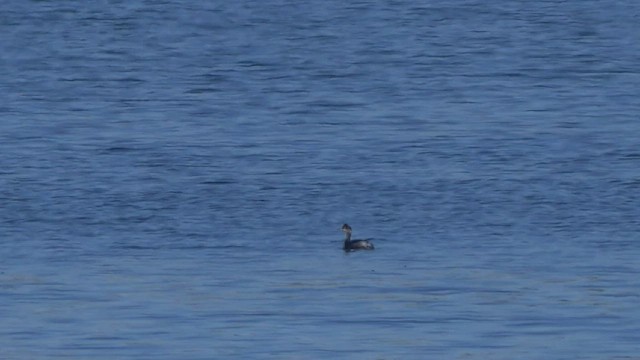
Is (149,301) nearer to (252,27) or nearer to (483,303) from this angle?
(483,303)

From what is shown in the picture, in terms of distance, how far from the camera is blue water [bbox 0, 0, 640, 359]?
18.4 metres

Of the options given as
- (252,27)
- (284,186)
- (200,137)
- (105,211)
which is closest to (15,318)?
(105,211)

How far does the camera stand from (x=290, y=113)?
33.2m

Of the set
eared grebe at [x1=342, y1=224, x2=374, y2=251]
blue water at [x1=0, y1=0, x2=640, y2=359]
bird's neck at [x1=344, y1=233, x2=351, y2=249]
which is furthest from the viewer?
bird's neck at [x1=344, y1=233, x2=351, y2=249]

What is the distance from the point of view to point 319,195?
25547 millimetres

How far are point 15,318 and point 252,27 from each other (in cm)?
2985

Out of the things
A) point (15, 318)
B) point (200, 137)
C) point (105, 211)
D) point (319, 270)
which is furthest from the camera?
point (200, 137)

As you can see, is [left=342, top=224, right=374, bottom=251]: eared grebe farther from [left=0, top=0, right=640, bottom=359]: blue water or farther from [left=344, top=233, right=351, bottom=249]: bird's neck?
[left=0, top=0, right=640, bottom=359]: blue water

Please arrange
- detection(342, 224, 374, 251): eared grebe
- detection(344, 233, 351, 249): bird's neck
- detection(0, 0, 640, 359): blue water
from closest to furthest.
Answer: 1. detection(0, 0, 640, 359): blue water
2. detection(342, 224, 374, 251): eared grebe
3. detection(344, 233, 351, 249): bird's neck

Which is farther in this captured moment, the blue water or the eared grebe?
the eared grebe

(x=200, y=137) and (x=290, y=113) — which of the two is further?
(x=290, y=113)

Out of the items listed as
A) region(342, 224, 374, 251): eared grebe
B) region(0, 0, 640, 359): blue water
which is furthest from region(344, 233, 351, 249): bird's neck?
region(0, 0, 640, 359): blue water

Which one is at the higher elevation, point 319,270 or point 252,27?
point 319,270

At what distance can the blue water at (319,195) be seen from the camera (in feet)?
60.2
